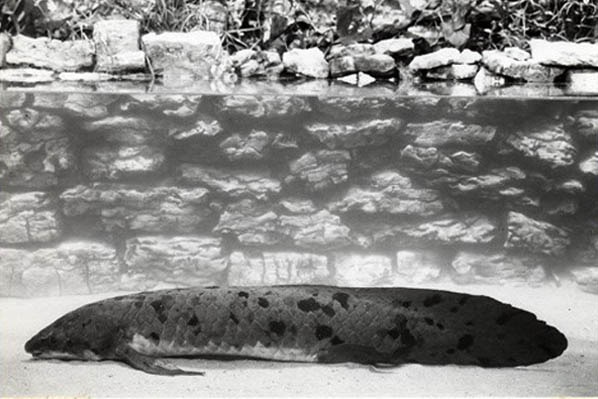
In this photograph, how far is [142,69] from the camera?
2.53m

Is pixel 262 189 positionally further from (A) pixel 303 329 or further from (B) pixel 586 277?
(B) pixel 586 277

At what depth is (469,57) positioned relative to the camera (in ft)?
8.55

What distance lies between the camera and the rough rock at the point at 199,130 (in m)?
2.36

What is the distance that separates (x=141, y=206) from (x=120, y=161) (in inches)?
6.2

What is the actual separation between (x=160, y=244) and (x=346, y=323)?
65 centimetres

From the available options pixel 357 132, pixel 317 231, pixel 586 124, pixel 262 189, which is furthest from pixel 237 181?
pixel 586 124

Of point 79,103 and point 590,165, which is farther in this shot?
point 590,165

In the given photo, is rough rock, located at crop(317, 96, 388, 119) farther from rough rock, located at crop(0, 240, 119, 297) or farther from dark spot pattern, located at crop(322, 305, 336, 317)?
rough rock, located at crop(0, 240, 119, 297)

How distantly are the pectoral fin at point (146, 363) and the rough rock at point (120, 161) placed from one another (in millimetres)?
546

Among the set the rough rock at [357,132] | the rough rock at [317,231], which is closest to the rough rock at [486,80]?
the rough rock at [357,132]

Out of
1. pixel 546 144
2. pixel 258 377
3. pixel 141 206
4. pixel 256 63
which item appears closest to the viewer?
pixel 258 377

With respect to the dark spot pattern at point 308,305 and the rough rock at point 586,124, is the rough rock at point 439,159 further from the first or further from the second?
the dark spot pattern at point 308,305

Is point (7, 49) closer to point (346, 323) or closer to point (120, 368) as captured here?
point (120, 368)

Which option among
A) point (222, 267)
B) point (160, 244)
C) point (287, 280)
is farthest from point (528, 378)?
point (160, 244)
